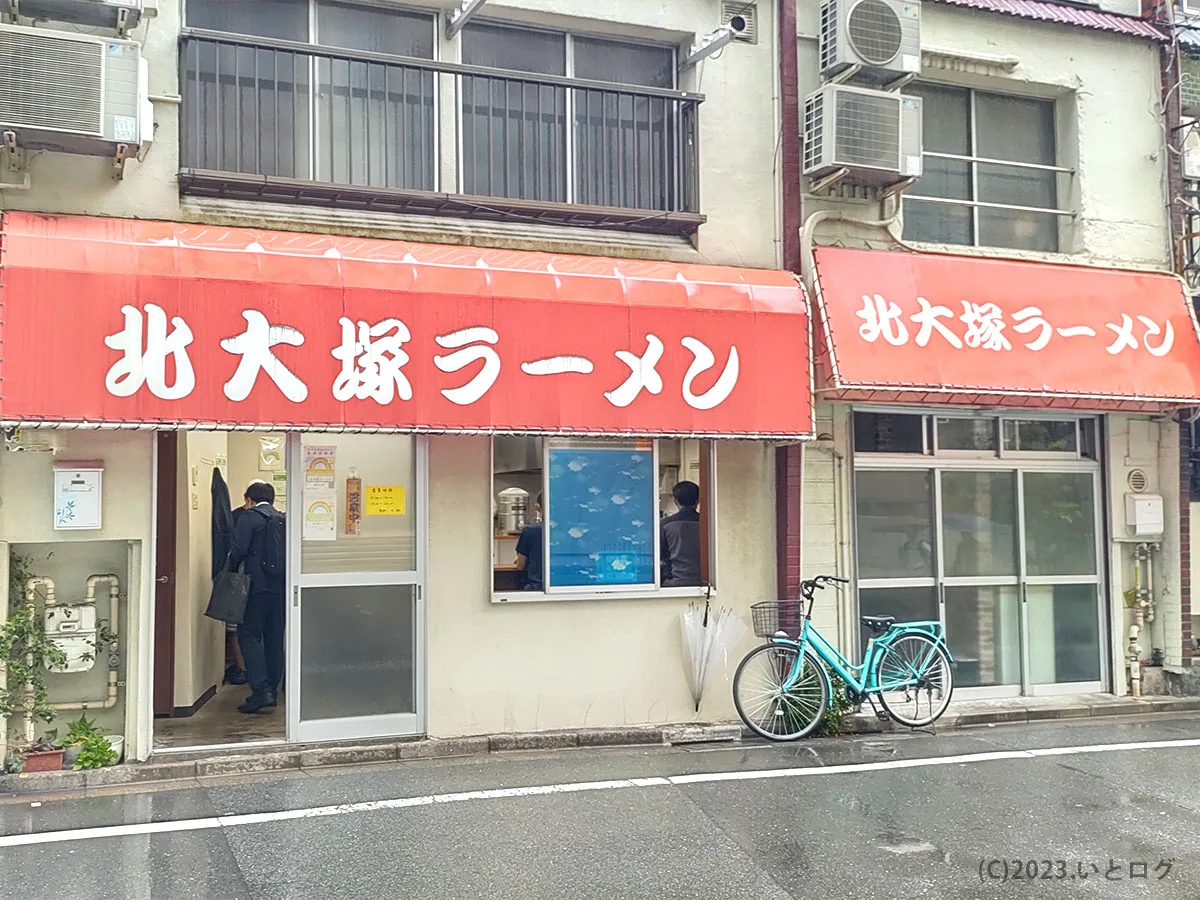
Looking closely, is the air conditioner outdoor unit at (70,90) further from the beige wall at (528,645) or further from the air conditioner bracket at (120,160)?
the beige wall at (528,645)

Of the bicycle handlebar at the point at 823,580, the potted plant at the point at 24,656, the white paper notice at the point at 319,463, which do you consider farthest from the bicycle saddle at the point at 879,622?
the potted plant at the point at 24,656

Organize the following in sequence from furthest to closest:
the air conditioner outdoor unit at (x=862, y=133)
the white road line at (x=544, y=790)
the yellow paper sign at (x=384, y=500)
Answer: the air conditioner outdoor unit at (x=862, y=133)
the yellow paper sign at (x=384, y=500)
the white road line at (x=544, y=790)

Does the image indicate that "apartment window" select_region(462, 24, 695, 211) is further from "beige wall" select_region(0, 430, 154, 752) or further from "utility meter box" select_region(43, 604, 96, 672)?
"utility meter box" select_region(43, 604, 96, 672)

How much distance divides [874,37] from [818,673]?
18.0 feet

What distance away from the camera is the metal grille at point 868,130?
31.1ft

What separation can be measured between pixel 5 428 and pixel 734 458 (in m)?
5.62

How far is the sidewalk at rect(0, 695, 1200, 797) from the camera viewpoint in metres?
7.52

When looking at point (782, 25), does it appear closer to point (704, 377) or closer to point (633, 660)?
point (704, 377)

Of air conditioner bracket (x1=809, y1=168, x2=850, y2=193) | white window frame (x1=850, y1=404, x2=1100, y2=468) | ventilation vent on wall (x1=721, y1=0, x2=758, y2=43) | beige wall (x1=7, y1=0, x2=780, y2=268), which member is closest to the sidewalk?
white window frame (x1=850, y1=404, x2=1100, y2=468)

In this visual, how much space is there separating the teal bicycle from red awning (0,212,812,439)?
5.44 ft

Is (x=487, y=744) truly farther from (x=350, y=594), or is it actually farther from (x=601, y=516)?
(x=601, y=516)

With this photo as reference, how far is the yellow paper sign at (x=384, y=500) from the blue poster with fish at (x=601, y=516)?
122 cm

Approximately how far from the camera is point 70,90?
7.27 m

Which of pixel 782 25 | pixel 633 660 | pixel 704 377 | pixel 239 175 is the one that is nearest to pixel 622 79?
pixel 782 25
